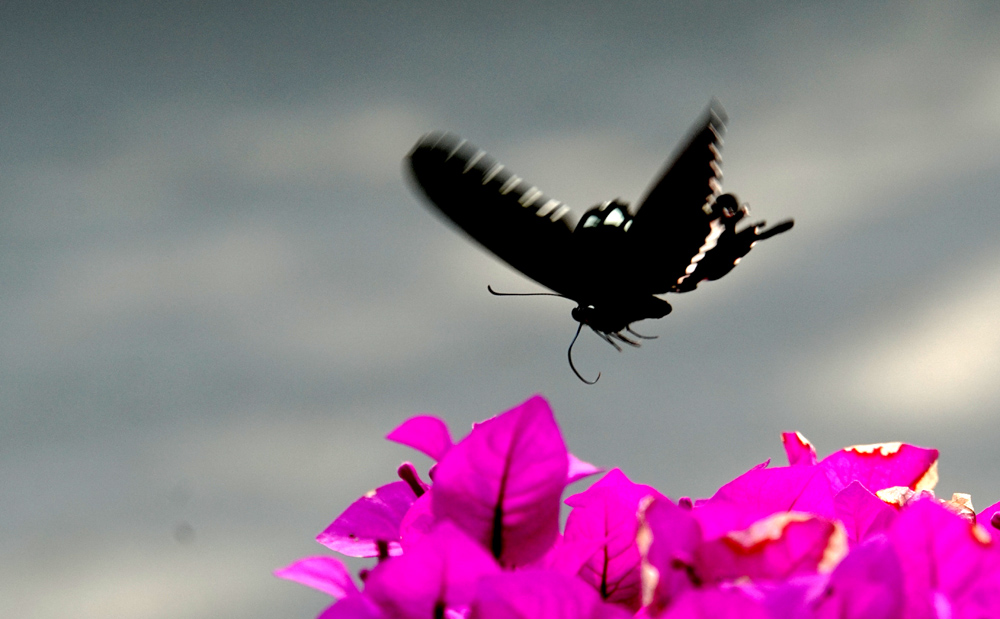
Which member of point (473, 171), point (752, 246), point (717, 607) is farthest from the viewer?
point (752, 246)

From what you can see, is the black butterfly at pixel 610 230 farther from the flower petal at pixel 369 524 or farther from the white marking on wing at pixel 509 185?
the flower petal at pixel 369 524

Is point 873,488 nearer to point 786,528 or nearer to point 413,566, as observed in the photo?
point 786,528

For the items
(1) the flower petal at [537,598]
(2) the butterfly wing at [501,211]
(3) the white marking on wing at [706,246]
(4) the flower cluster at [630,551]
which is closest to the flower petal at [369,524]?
(4) the flower cluster at [630,551]

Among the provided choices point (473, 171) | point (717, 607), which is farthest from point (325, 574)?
point (473, 171)

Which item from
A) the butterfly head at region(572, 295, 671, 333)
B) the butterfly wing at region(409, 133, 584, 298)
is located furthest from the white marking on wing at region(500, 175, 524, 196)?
the butterfly head at region(572, 295, 671, 333)

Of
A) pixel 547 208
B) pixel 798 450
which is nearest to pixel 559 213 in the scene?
pixel 547 208

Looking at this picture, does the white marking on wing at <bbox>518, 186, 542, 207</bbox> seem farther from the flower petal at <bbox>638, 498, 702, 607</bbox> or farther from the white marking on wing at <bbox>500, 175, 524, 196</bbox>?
the flower petal at <bbox>638, 498, 702, 607</bbox>

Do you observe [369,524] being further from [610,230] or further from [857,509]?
[610,230]
